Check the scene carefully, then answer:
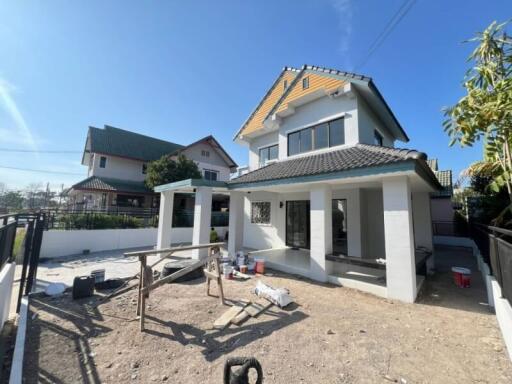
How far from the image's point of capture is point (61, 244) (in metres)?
10.3

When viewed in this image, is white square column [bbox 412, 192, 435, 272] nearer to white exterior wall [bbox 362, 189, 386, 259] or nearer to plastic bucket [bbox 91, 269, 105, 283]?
white exterior wall [bbox 362, 189, 386, 259]

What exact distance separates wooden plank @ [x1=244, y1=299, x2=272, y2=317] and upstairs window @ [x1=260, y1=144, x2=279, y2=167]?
8251 mm

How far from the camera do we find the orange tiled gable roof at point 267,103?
12203mm

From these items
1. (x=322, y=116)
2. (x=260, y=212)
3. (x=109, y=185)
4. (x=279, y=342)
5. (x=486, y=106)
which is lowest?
(x=279, y=342)

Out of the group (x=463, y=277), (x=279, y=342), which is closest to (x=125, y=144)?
(x=279, y=342)

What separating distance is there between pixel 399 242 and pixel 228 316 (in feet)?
14.6

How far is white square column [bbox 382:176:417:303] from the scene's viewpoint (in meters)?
5.15

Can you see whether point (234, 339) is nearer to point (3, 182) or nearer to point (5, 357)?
point (5, 357)

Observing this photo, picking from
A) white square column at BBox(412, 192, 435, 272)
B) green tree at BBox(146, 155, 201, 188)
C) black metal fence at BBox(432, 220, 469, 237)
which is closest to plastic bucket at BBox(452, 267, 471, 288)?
white square column at BBox(412, 192, 435, 272)

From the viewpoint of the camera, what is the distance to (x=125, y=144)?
21.5m

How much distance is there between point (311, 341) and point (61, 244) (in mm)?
12353

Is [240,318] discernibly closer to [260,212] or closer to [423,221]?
[260,212]

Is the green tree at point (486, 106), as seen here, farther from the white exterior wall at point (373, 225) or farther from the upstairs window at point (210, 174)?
the upstairs window at point (210, 174)

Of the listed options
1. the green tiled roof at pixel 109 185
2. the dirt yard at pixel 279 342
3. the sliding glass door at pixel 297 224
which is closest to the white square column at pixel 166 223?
the dirt yard at pixel 279 342
